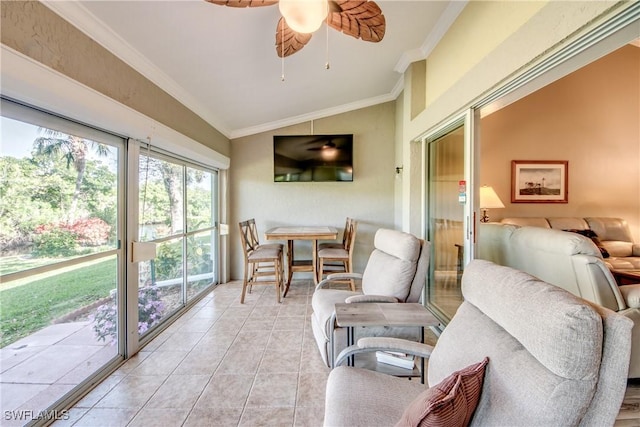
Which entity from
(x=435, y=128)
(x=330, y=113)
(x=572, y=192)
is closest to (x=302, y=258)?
(x=330, y=113)

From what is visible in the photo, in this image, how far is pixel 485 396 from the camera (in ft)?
2.74

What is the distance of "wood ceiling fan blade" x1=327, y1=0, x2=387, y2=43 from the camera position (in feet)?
4.86

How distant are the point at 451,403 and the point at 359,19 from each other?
1896 millimetres

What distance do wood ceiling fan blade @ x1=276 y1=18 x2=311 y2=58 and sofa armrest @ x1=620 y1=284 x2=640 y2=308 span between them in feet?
8.55

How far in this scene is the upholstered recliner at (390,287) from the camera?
6.05 ft

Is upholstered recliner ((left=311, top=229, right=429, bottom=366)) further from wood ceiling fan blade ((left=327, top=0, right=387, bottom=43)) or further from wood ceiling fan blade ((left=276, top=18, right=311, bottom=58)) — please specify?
wood ceiling fan blade ((left=276, top=18, right=311, bottom=58))

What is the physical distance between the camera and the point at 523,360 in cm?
78

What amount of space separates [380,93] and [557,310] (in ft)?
12.7

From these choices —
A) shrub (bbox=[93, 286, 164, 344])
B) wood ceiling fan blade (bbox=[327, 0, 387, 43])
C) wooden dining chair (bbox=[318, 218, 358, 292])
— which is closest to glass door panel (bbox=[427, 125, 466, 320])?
wooden dining chair (bbox=[318, 218, 358, 292])

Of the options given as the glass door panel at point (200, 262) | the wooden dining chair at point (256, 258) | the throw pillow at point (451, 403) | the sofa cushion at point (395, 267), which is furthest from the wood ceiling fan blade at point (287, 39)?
the glass door panel at point (200, 262)

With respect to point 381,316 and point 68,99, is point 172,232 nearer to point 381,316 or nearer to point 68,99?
point 68,99

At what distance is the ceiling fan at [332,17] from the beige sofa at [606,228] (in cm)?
319

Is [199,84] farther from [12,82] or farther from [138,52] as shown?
[12,82]

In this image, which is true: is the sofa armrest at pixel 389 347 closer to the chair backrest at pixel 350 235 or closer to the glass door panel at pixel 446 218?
the glass door panel at pixel 446 218
